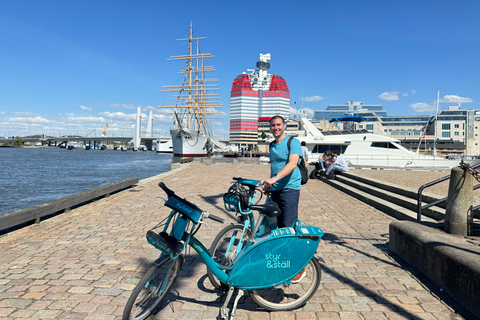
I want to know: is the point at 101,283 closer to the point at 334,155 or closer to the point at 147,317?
the point at 147,317

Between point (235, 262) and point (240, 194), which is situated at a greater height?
point (240, 194)

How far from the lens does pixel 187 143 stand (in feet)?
213

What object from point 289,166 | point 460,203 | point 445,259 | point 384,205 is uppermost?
point 289,166

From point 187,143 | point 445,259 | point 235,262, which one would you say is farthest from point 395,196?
point 187,143

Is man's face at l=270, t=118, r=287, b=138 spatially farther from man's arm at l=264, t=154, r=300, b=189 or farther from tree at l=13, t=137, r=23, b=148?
tree at l=13, t=137, r=23, b=148

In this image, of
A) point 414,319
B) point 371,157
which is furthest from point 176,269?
point 371,157

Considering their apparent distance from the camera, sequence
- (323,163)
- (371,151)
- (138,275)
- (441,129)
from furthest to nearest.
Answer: (441,129), (371,151), (323,163), (138,275)

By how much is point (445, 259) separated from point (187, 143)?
62947 millimetres

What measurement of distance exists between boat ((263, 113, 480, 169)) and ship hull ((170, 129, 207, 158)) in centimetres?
3660

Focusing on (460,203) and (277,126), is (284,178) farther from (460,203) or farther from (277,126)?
(460,203)

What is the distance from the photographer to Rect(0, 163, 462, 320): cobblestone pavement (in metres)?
3.18

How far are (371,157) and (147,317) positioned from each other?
88.9 feet

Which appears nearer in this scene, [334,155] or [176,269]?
[176,269]

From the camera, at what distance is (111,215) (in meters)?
7.67
